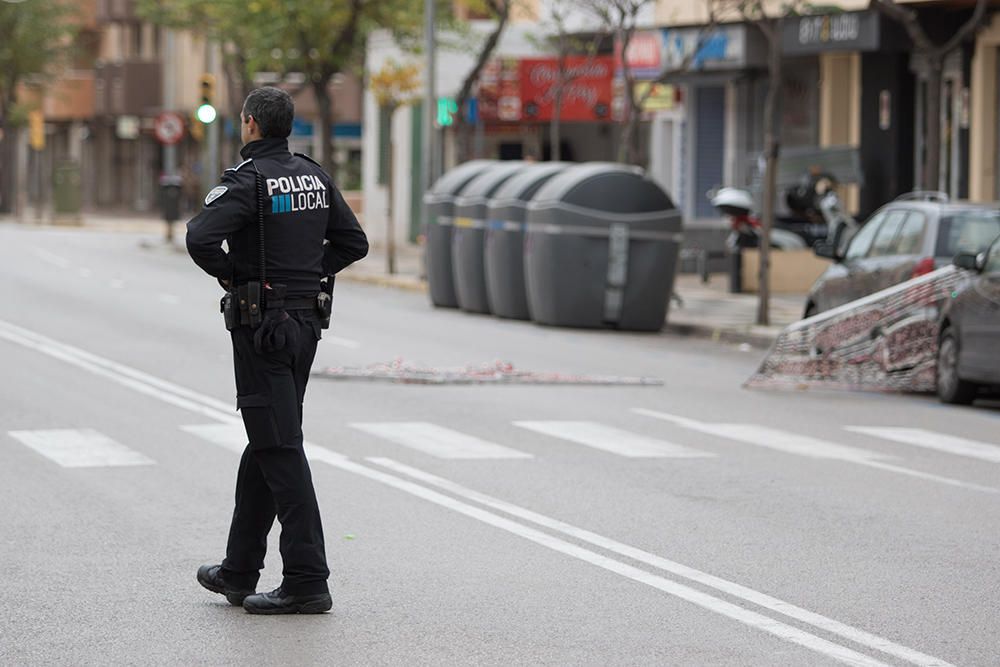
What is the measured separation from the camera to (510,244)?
2567cm

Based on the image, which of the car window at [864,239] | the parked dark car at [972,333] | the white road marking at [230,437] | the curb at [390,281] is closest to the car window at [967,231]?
the parked dark car at [972,333]

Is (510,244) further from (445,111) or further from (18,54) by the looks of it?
(18,54)

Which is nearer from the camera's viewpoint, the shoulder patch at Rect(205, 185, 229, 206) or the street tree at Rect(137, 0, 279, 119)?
the shoulder patch at Rect(205, 185, 229, 206)

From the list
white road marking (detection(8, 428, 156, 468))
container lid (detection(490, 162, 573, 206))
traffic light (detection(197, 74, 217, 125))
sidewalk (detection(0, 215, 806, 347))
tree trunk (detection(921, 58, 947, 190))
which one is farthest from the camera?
traffic light (detection(197, 74, 217, 125))

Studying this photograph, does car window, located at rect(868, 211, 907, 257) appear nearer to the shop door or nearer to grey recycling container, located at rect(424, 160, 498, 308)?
grey recycling container, located at rect(424, 160, 498, 308)

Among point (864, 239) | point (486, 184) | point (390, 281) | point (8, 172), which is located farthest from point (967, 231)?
point (8, 172)

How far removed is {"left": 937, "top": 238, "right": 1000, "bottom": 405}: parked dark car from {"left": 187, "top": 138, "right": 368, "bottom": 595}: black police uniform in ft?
28.6

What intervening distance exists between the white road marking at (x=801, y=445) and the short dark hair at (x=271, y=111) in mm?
5239

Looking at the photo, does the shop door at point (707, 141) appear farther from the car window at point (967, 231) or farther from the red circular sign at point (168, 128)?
the car window at point (967, 231)

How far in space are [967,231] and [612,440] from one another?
5443 mm

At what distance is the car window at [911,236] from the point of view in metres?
18.0

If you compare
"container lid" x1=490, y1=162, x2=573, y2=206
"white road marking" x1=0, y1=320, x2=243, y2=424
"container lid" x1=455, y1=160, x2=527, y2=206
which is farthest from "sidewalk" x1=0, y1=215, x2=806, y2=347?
"white road marking" x1=0, y1=320, x2=243, y2=424

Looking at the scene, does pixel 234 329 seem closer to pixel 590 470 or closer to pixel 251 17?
pixel 590 470

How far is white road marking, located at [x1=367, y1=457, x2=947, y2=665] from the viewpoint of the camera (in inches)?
288
